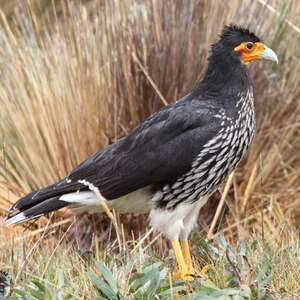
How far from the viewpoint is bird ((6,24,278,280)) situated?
3062 mm

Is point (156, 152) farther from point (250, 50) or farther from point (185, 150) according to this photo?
point (250, 50)

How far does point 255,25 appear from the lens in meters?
4.12

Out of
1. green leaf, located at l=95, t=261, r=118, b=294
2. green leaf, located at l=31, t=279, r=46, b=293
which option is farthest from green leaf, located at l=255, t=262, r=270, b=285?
green leaf, located at l=31, t=279, r=46, b=293

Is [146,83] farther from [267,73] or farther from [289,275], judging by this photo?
[289,275]

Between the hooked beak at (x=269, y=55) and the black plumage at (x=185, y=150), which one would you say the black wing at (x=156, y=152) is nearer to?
the black plumage at (x=185, y=150)

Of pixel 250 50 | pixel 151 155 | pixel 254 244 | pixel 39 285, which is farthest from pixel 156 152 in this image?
pixel 39 285

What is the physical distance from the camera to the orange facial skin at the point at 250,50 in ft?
10.9

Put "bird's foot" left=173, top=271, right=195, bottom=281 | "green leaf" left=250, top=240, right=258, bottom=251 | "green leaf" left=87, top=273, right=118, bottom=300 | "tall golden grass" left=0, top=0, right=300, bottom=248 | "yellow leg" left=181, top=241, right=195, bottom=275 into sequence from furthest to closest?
"tall golden grass" left=0, top=0, right=300, bottom=248 → "yellow leg" left=181, top=241, right=195, bottom=275 → "green leaf" left=250, top=240, right=258, bottom=251 → "bird's foot" left=173, top=271, right=195, bottom=281 → "green leaf" left=87, top=273, right=118, bottom=300

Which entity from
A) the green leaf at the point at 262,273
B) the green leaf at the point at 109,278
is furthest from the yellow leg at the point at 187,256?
the green leaf at the point at 109,278

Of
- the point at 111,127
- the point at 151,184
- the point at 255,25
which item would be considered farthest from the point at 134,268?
the point at 255,25

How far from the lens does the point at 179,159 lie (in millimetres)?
3053

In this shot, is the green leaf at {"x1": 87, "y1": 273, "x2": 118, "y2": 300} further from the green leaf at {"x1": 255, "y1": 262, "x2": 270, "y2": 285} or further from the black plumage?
the black plumage

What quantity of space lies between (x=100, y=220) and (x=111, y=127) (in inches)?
26.4

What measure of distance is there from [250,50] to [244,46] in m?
0.05
